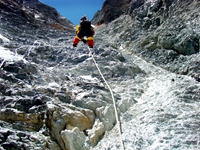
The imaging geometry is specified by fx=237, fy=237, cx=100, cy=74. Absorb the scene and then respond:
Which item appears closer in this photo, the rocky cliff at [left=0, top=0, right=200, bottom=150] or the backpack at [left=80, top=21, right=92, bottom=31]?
the rocky cliff at [left=0, top=0, right=200, bottom=150]

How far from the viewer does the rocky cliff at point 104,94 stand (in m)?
3.89

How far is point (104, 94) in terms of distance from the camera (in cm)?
534

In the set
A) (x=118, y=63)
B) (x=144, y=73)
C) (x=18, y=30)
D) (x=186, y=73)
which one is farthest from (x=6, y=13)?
(x=186, y=73)

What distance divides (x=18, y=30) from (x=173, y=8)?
682 centimetres

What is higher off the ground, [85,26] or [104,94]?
[85,26]

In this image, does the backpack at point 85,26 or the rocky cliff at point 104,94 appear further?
the backpack at point 85,26

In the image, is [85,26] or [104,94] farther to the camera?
[85,26]

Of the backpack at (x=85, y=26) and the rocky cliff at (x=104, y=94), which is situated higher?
the backpack at (x=85, y=26)

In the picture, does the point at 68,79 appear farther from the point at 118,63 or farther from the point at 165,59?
the point at 165,59

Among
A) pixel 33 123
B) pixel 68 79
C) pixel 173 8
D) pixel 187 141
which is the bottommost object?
pixel 187 141

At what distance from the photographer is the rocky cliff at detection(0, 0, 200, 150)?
389cm

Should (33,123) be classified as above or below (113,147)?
above

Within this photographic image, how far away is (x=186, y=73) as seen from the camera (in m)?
6.41

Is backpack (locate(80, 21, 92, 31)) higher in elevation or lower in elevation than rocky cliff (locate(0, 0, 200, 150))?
higher
